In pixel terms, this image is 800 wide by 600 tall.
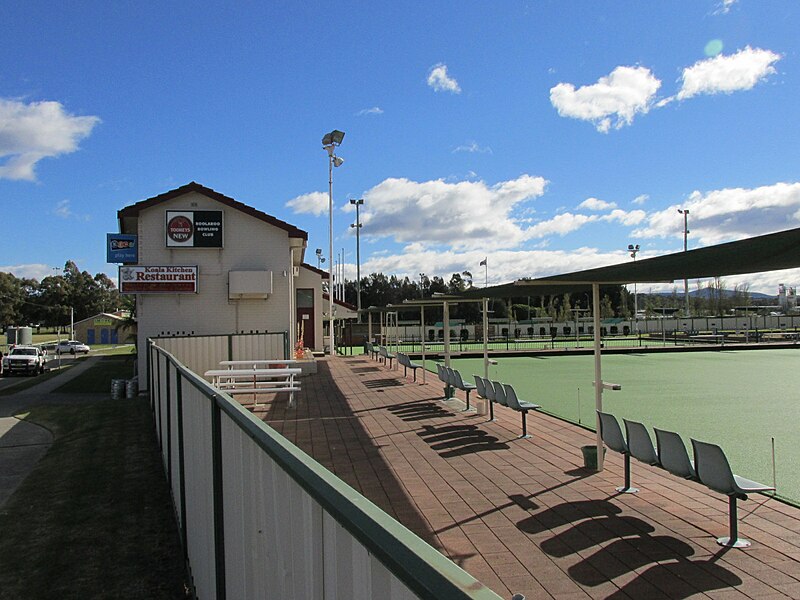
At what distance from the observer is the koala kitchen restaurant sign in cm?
2092

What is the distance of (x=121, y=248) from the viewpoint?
21188mm

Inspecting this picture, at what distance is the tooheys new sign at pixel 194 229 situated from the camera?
21.7 meters

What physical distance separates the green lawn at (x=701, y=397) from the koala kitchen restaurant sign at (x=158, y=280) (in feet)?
33.2

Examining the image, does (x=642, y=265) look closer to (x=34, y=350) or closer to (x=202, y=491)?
(x=202, y=491)

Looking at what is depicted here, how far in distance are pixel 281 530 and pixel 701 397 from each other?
631 inches

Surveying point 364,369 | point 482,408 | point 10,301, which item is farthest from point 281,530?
point 10,301

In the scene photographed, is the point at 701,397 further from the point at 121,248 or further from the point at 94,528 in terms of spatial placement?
the point at 121,248

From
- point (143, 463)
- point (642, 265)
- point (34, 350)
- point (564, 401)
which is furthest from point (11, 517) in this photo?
point (34, 350)

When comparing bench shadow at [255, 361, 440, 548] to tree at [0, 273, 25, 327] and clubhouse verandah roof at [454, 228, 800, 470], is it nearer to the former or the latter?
clubhouse verandah roof at [454, 228, 800, 470]

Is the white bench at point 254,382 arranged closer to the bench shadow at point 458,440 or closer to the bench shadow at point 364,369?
the bench shadow at point 458,440

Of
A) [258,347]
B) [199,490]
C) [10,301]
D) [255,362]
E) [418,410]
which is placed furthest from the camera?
[10,301]

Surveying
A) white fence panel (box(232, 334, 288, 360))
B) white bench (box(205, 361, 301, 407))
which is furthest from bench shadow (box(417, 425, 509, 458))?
white fence panel (box(232, 334, 288, 360))

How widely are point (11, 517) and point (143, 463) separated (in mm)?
2341

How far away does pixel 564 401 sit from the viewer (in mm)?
15391
